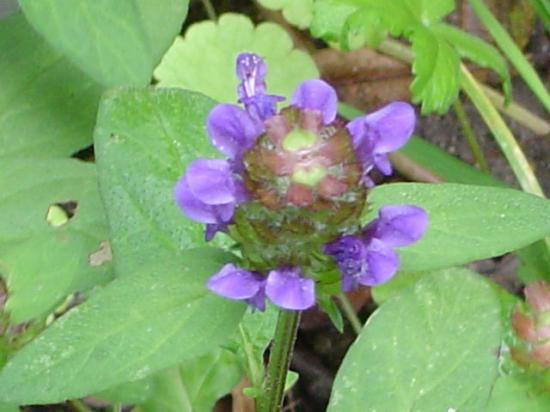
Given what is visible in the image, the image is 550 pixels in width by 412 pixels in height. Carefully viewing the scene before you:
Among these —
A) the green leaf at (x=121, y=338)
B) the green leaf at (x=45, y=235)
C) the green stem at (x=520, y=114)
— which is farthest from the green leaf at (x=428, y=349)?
the green stem at (x=520, y=114)

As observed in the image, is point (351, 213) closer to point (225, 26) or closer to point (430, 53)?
point (430, 53)

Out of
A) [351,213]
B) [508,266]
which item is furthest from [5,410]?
[508,266]

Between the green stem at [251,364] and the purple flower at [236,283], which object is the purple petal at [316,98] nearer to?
the purple flower at [236,283]

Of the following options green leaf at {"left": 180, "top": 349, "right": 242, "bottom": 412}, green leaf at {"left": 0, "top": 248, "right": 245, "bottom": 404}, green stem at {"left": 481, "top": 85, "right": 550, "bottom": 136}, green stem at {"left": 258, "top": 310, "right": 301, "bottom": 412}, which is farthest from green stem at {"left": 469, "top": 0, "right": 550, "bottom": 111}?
green leaf at {"left": 0, "top": 248, "right": 245, "bottom": 404}

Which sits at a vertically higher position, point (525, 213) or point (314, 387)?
point (525, 213)

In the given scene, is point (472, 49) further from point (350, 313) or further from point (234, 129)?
point (234, 129)

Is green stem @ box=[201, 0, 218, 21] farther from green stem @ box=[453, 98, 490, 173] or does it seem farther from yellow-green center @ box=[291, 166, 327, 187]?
yellow-green center @ box=[291, 166, 327, 187]

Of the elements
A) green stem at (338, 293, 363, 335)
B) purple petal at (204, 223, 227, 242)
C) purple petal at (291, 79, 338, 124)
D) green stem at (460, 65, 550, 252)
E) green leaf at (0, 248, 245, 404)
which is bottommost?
green stem at (338, 293, 363, 335)
